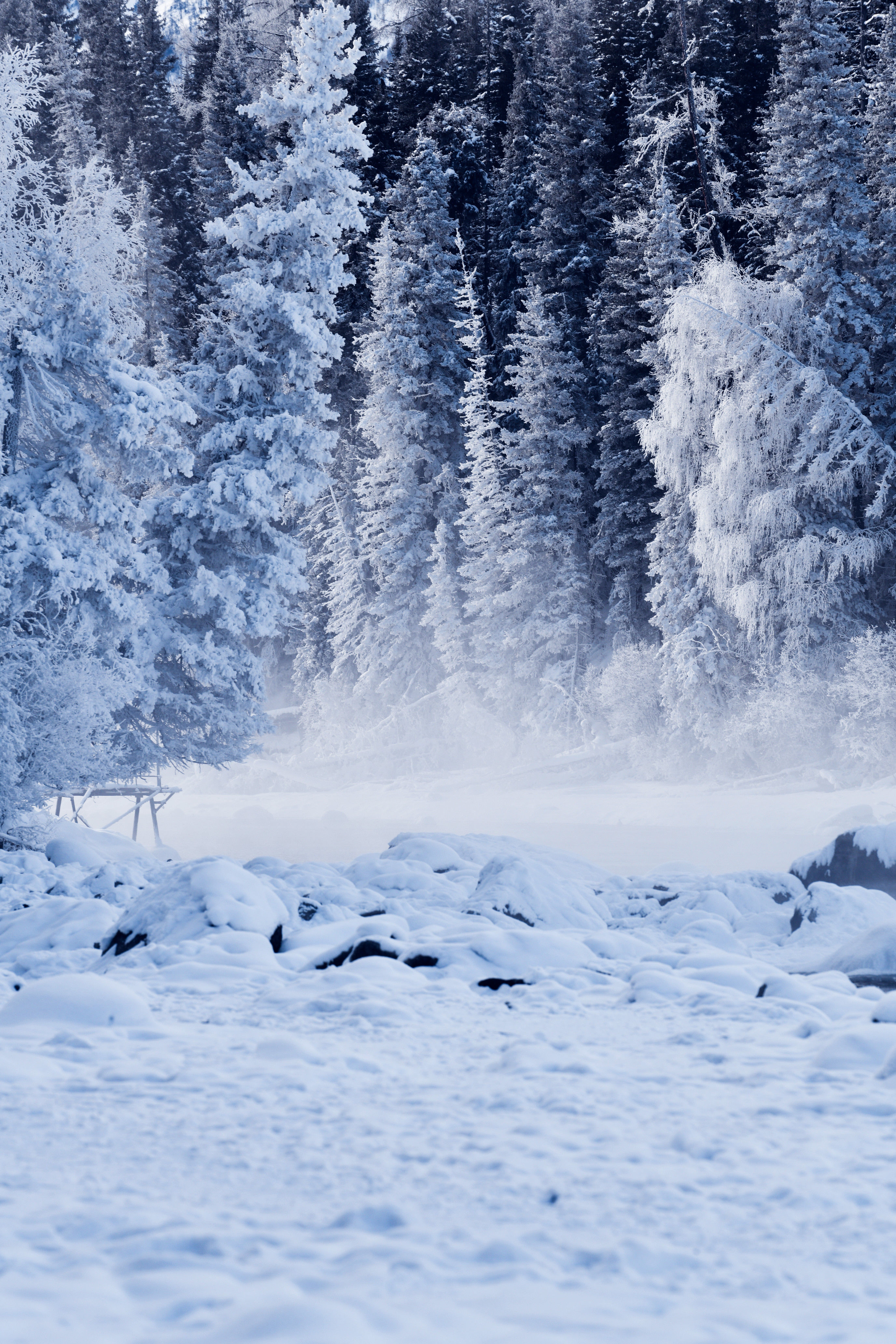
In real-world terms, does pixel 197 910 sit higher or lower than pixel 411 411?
lower

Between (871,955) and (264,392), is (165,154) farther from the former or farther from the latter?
(871,955)

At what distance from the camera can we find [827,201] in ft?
71.9

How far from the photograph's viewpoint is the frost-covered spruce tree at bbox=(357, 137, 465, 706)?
30406mm

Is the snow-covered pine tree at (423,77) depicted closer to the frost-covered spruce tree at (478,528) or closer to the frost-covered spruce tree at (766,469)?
the frost-covered spruce tree at (478,528)

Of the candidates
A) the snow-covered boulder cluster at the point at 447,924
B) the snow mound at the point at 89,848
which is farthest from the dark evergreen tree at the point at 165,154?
the snow-covered boulder cluster at the point at 447,924

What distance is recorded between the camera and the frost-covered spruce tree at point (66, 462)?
12.5m

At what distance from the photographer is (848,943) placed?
6.48 metres

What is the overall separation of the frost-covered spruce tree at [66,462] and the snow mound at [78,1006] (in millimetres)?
8029

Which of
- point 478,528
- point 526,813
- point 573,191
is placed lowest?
point 526,813

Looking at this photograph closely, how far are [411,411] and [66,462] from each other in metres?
17.8

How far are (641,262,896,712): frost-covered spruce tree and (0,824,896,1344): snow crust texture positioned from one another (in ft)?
51.6

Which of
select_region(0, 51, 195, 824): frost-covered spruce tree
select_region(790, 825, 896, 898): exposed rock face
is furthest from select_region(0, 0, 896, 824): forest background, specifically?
select_region(790, 825, 896, 898): exposed rock face

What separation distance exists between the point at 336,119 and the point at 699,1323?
1759 centimetres

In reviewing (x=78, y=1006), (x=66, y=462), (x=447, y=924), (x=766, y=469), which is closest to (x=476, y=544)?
(x=766, y=469)
